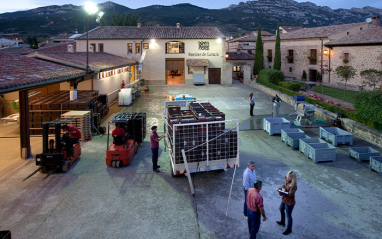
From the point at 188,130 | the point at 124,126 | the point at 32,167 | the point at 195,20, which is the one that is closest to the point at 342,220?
the point at 188,130

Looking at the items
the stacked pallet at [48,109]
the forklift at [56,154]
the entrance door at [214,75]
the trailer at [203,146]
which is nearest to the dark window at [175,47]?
the entrance door at [214,75]

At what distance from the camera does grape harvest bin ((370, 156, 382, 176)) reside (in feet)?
36.3

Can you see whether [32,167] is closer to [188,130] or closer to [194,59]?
[188,130]

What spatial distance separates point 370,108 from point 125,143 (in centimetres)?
1249

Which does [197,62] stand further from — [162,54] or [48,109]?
[48,109]

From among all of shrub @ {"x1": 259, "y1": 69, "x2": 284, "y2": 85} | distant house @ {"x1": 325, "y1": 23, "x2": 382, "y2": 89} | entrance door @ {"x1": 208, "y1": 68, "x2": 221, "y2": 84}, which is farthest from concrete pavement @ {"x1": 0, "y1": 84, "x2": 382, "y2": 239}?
entrance door @ {"x1": 208, "y1": 68, "x2": 221, "y2": 84}

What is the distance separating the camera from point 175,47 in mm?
43000

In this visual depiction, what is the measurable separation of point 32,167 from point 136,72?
2997 cm

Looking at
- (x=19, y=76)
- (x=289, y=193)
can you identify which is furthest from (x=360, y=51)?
(x=19, y=76)

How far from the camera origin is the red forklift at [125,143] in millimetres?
11852

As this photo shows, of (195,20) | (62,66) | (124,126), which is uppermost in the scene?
(195,20)

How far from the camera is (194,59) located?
42.5m

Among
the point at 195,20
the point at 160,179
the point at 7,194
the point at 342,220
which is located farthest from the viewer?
the point at 195,20

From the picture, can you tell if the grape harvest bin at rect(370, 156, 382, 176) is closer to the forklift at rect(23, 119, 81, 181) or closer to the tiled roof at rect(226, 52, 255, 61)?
the forklift at rect(23, 119, 81, 181)
